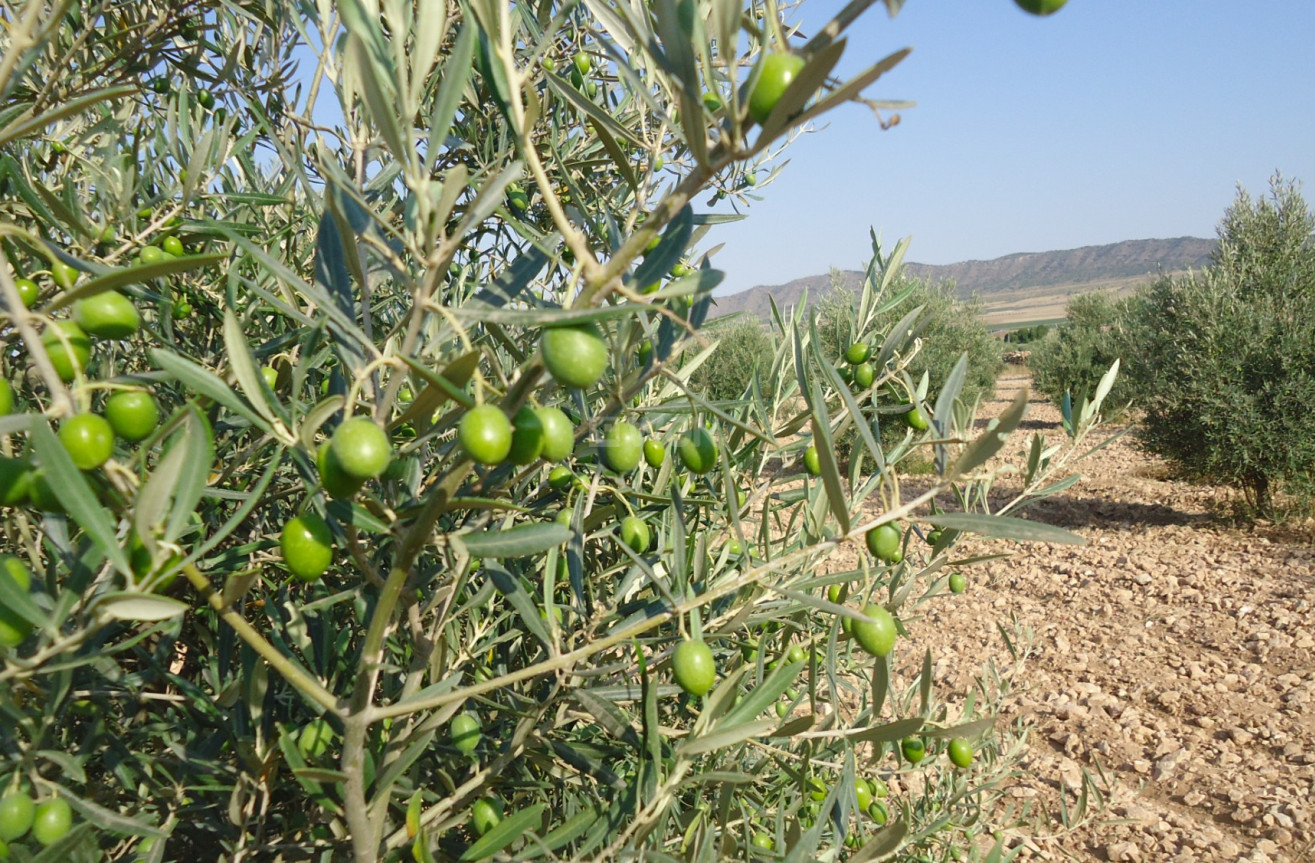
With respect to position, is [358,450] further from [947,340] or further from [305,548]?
[947,340]

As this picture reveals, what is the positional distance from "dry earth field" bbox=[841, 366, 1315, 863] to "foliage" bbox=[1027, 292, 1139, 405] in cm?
1049

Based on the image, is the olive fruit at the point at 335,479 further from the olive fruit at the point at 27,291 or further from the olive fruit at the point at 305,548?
the olive fruit at the point at 27,291

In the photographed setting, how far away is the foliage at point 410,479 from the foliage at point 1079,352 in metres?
19.3

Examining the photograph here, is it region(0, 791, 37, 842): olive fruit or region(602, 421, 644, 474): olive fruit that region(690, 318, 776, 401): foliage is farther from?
region(0, 791, 37, 842): olive fruit

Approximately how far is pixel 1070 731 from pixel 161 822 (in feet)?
19.2

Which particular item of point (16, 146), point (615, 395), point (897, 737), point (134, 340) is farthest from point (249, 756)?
point (16, 146)

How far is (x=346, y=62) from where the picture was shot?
97 cm

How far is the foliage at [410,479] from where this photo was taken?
2.04 ft

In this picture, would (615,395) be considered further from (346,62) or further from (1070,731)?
(1070,731)

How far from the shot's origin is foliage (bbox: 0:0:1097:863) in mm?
622

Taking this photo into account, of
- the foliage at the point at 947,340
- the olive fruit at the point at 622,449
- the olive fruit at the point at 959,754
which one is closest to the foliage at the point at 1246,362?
the foliage at the point at 947,340

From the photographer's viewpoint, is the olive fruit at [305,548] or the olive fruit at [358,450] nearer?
the olive fruit at [358,450]

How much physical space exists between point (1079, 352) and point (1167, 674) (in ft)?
55.5

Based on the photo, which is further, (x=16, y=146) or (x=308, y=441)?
(x=16, y=146)
